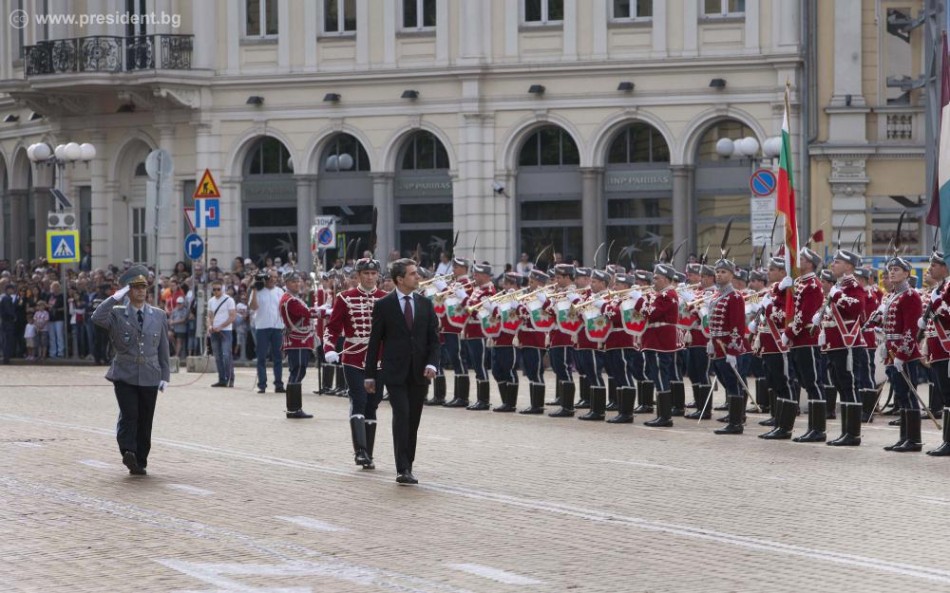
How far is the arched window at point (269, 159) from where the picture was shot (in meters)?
46.9

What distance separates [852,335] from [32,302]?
79.2 ft

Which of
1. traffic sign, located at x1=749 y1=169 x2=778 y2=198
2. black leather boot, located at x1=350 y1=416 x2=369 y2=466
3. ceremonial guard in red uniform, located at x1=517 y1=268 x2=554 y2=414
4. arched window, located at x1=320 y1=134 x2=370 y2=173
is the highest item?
arched window, located at x1=320 y1=134 x2=370 y2=173

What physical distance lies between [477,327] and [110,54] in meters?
23.7

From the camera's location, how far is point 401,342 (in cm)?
1647

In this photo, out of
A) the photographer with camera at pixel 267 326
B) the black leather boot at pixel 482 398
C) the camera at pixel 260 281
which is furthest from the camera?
the camera at pixel 260 281

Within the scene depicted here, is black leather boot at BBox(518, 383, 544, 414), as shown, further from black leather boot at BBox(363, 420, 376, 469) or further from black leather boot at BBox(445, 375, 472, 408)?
black leather boot at BBox(363, 420, 376, 469)

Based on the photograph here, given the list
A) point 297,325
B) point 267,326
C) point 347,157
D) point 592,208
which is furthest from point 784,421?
point 347,157

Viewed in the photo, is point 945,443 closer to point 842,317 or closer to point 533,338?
point 842,317

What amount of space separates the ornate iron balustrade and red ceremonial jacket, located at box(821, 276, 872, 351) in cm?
2867

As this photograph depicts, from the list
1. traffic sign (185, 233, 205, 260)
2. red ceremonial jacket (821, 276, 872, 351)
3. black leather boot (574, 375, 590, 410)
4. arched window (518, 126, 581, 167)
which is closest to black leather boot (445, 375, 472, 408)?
black leather boot (574, 375, 590, 410)

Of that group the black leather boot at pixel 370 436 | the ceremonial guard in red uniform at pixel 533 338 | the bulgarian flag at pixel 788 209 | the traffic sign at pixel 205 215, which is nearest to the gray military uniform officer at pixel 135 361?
the black leather boot at pixel 370 436

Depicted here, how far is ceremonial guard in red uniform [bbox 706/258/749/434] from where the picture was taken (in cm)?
2242

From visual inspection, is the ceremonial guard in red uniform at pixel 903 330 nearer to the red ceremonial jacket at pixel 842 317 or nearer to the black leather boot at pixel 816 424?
the red ceremonial jacket at pixel 842 317

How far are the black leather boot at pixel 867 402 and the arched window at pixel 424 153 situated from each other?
74.6 feet
